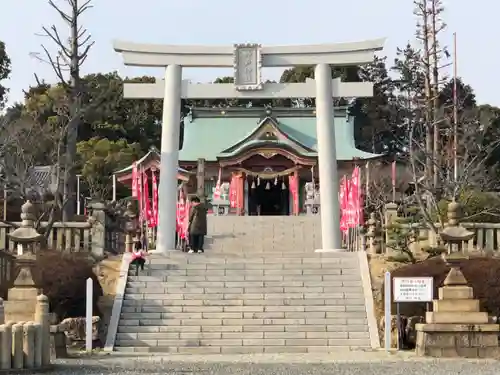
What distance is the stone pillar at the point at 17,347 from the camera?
9.52 meters

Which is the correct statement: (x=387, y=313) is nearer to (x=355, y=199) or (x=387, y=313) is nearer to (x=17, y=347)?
(x=17, y=347)

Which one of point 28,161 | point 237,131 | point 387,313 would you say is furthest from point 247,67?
point 237,131

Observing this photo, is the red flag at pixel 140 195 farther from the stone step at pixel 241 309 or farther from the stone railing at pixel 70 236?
the stone step at pixel 241 309

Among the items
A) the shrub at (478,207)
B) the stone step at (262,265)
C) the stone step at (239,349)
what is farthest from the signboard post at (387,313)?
the shrub at (478,207)

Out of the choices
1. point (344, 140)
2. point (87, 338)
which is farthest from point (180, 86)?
point (344, 140)

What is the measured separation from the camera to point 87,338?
1323cm

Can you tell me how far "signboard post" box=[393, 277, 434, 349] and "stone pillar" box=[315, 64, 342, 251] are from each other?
6.40 m

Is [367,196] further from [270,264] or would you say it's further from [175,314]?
[175,314]

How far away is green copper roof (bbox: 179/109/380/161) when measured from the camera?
37.9 m

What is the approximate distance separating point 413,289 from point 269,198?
82.5 feet

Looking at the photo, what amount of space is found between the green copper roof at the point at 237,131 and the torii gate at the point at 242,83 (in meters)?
16.9

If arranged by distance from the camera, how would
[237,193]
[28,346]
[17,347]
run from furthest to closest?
[237,193], [28,346], [17,347]

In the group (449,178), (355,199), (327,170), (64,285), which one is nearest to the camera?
(64,285)

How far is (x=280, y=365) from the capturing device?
1076cm
